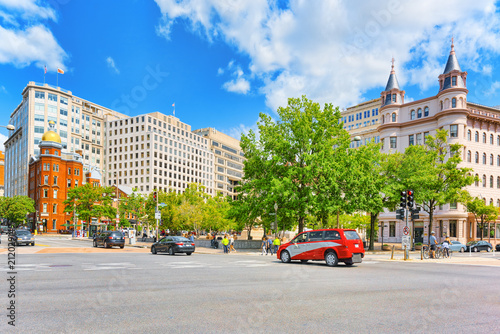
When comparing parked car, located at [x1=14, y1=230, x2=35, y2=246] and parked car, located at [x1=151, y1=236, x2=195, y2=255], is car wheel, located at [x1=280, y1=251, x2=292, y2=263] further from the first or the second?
parked car, located at [x1=14, y1=230, x2=35, y2=246]

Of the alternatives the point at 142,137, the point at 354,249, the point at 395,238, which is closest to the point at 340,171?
the point at 354,249

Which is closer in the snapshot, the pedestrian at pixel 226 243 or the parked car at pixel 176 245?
the parked car at pixel 176 245

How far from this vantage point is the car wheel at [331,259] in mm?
19884

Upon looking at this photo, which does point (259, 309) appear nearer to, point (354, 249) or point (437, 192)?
point (354, 249)

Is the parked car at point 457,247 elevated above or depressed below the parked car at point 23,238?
below

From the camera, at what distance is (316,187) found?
34844 millimetres

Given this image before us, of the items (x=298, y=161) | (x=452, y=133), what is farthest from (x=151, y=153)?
(x=298, y=161)

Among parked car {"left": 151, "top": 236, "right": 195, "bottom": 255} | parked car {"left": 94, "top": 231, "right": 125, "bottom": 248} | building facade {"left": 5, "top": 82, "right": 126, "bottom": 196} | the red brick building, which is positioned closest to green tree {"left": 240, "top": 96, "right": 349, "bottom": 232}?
parked car {"left": 151, "top": 236, "right": 195, "bottom": 255}

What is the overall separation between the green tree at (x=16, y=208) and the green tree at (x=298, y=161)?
8170 cm

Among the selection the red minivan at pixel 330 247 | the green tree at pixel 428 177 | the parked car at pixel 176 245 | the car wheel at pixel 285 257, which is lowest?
the parked car at pixel 176 245

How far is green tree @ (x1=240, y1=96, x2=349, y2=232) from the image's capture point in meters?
33.6

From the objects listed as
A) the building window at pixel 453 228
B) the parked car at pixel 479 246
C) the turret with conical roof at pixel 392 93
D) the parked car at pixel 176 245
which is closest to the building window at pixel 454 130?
the turret with conical roof at pixel 392 93

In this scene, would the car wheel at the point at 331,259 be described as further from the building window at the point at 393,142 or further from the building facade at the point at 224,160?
the building facade at the point at 224,160

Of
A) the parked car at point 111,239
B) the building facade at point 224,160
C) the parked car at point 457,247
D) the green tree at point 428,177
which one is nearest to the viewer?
the parked car at point 111,239
